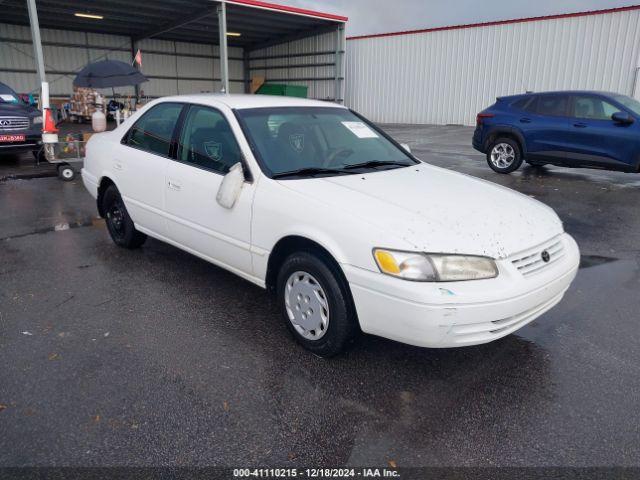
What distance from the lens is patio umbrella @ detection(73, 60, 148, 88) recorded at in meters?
14.0

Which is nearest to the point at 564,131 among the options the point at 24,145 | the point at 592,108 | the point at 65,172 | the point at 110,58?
the point at 592,108

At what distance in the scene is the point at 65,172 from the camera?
31.0 ft

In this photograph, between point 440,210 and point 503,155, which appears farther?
point 503,155

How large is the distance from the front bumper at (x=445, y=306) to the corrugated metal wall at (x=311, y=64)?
79.8 ft

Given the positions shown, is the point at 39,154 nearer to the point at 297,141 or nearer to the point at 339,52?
the point at 297,141

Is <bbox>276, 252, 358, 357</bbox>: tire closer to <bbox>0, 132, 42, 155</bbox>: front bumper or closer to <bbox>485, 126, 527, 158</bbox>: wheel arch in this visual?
<bbox>485, 126, 527, 158</bbox>: wheel arch

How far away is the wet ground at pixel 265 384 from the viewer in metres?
2.40

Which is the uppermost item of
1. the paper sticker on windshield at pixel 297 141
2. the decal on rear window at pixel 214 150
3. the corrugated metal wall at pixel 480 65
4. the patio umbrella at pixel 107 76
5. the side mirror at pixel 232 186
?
the corrugated metal wall at pixel 480 65

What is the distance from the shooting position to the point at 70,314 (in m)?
3.81

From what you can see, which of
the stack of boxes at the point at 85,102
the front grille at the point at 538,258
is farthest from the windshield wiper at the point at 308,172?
the stack of boxes at the point at 85,102

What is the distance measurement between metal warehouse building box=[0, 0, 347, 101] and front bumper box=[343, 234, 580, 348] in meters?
18.1

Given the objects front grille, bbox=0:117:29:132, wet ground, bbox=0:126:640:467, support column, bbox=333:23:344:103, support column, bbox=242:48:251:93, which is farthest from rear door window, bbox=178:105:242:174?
support column, bbox=242:48:251:93

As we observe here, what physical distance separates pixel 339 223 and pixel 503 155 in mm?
8587

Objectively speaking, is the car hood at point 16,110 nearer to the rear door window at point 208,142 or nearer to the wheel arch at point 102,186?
the wheel arch at point 102,186
